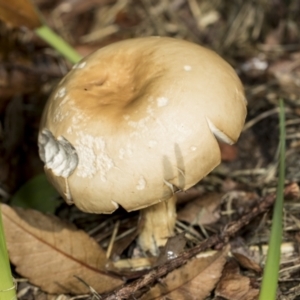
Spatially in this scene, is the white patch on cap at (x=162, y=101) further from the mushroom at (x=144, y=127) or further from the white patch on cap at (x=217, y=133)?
the white patch on cap at (x=217, y=133)

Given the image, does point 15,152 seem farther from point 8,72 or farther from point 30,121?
point 8,72

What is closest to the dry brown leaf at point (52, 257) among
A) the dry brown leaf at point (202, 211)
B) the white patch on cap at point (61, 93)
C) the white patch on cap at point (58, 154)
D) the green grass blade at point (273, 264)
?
the white patch on cap at point (58, 154)

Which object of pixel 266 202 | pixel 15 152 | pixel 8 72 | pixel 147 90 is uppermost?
pixel 147 90

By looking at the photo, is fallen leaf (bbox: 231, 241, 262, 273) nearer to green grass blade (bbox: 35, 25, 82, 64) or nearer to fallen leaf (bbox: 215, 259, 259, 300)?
fallen leaf (bbox: 215, 259, 259, 300)

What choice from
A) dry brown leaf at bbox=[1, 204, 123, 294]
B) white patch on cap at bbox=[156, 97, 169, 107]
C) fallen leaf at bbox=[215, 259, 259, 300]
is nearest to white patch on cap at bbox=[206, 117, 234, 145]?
white patch on cap at bbox=[156, 97, 169, 107]

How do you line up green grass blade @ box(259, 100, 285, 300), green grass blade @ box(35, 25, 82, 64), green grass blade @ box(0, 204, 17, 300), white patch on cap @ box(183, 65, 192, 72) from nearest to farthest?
green grass blade @ box(259, 100, 285, 300) → green grass blade @ box(0, 204, 17, 300) → white patch on cap @ box(183, 65, 192, 72) → green grass blade @ box(35, 25, 82, 64)

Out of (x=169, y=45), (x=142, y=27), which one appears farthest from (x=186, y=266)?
(x=142, y=27)
